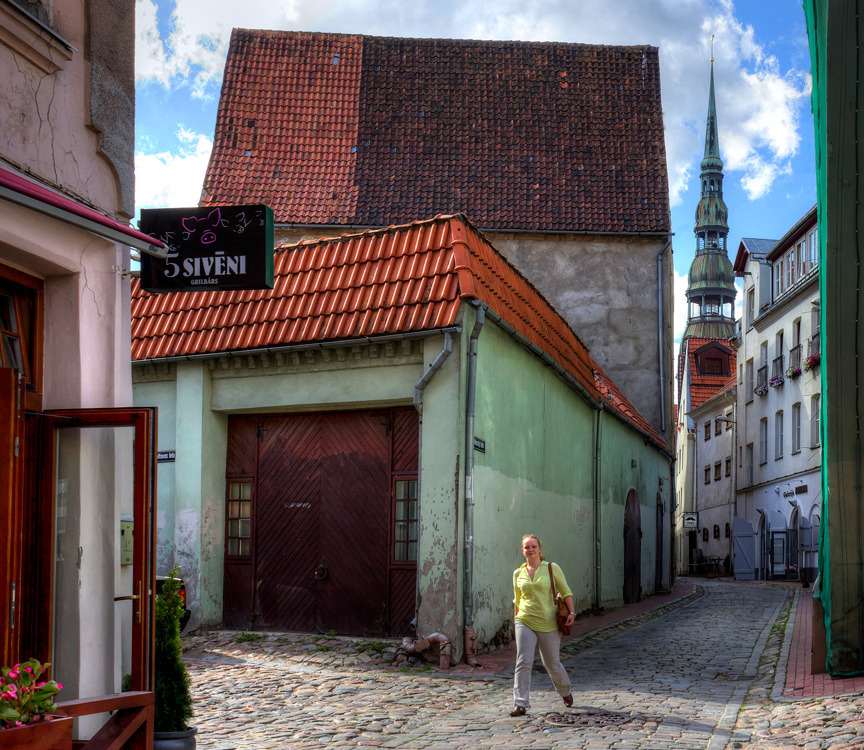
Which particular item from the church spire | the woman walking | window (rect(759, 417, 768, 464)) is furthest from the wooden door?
the church spire

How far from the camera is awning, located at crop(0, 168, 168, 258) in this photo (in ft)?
17.8

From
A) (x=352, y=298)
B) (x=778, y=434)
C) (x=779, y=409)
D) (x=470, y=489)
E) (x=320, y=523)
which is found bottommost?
(x=320, y=523)

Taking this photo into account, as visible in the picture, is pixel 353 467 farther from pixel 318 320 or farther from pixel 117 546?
pixel 117 546

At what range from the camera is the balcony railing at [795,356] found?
38125mm

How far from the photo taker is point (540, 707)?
9328mm

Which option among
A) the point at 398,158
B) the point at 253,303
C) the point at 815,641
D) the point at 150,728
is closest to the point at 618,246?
the point at 398,158

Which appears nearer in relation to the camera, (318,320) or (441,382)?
(441,382)

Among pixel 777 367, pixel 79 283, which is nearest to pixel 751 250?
pixel 777 367

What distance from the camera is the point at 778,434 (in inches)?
1603

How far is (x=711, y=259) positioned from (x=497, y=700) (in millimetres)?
103111

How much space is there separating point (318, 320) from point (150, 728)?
774 centimetres

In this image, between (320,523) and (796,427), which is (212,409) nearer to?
(320,523)

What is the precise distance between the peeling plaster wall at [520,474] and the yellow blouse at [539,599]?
9.21ft

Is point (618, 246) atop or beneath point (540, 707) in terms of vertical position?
atop
